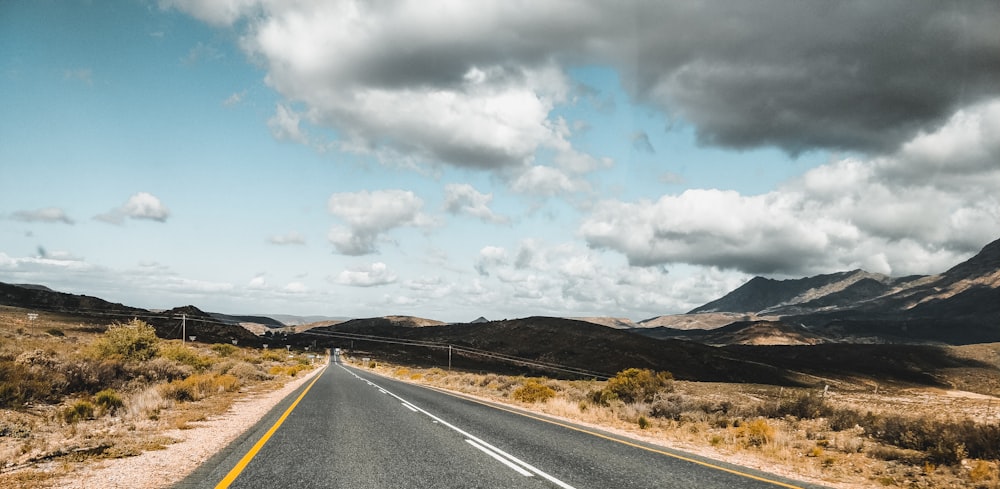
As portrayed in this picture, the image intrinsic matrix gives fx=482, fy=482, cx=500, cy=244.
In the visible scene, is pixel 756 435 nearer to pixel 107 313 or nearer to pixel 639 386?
pixel 639 386

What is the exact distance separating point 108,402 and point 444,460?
502 inches

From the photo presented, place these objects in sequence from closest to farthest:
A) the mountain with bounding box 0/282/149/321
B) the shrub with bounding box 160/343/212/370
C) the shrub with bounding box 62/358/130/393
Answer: the shrub with bounding box 62/358/130/393, the shrub with bounding box 160/343/212/370, the mountain with bounding box 0/282/149/321

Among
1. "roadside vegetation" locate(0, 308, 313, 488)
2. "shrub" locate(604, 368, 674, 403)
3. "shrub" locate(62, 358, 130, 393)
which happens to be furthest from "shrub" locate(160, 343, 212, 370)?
"shrub" locate(604, 368, 674, 403)

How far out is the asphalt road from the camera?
7.37 meters

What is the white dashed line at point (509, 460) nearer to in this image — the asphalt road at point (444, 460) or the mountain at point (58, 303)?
the asphalt road at point (444, 460)

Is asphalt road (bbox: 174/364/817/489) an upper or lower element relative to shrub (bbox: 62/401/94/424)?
upper

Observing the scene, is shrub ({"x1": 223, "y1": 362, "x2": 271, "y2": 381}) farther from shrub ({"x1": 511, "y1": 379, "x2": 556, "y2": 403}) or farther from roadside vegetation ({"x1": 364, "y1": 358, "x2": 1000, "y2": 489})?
roadside vegetation ({"x1": 364, "y1": 358, "x2": 1000, "y2": 489})

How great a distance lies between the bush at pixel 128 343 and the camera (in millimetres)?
28984

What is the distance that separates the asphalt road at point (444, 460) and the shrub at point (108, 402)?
5.15 metres

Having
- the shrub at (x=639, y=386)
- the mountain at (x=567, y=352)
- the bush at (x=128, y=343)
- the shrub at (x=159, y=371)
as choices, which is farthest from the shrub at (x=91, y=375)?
the mountain at (x=567, y=352)

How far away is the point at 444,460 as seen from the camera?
28.9ft

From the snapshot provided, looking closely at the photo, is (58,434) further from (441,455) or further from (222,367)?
(222,367)

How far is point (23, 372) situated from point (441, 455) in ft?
51.9

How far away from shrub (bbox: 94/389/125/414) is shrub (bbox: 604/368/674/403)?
21452 mm
